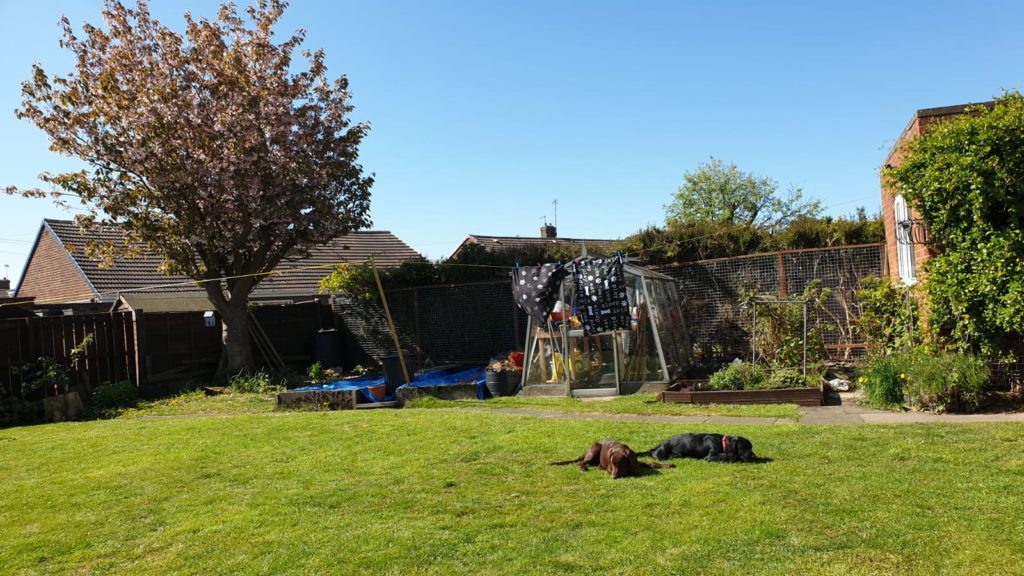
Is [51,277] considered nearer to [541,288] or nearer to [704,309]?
[541,288]

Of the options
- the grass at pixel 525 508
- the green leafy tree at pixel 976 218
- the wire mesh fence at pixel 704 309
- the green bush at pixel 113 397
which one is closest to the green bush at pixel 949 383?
the green leafy tree at pixel 976 218

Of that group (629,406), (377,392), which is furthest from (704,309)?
(377,392)

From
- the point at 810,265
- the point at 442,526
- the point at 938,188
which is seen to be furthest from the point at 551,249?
the point at 442,526

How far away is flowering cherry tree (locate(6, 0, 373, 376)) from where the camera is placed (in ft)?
50.6

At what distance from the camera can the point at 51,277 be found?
2742 cm

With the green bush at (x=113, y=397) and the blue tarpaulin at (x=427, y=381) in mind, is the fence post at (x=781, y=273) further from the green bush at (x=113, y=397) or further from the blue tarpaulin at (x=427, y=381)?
the green bush at (x=113, y=397)

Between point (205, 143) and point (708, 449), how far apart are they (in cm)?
1314

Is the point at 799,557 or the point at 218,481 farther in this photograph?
the point at 218,481

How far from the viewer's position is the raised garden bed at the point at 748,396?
9984 mm

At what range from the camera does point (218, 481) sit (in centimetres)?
714

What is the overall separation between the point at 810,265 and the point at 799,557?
952 centimetres

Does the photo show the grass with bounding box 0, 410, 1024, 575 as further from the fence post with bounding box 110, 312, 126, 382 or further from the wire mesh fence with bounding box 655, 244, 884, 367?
the fence post with bounding box 110, 312, 126, 382

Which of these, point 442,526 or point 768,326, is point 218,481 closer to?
point 442,526

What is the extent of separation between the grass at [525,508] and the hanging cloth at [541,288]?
12.9 feet
